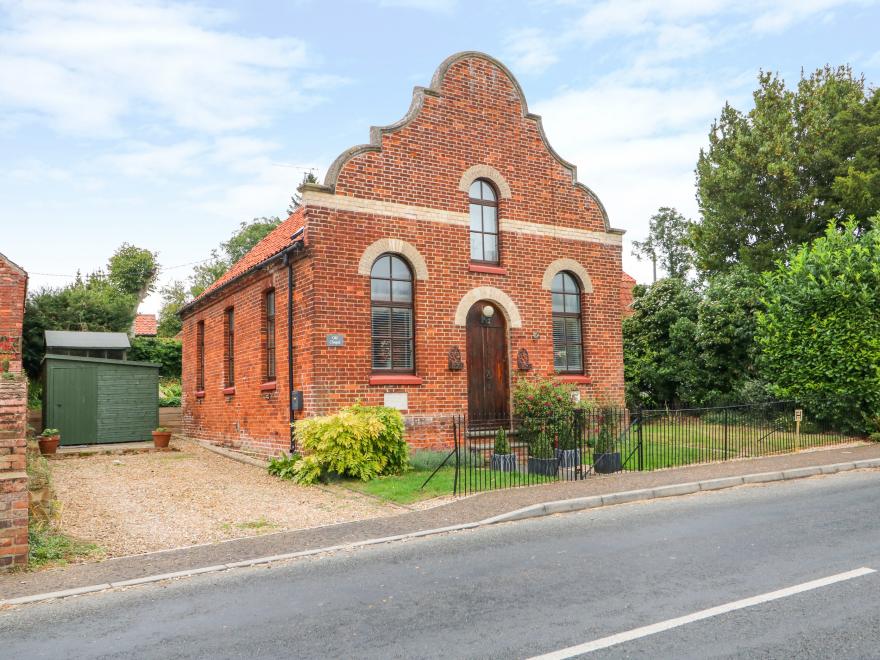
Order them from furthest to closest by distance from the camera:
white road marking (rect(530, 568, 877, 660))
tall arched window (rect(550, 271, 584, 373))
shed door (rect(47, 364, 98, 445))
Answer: shed door (rect(47, 364, 98, 445)) → tall arched window (rect(550, 271, 584, 373)) → white road marking (rect(530, 568, 877, 660))

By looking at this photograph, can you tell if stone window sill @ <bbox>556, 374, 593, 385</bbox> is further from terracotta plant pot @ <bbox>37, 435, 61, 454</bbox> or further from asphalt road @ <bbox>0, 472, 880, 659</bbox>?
terracotta plant pot @ <bbox>37, 435, 61, 454</bbox>

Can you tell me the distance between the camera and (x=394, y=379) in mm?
13586

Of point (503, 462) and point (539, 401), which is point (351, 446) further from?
point (539, 401)

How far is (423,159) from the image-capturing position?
14.5 m

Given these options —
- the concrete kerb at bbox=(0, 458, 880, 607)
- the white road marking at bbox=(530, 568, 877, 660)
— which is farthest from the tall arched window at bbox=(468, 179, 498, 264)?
the white road marking at bbox=(530, 568, 877, 660)

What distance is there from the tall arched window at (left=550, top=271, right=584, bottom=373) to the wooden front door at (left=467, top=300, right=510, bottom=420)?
150 centimetres

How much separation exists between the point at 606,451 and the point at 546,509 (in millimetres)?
3904

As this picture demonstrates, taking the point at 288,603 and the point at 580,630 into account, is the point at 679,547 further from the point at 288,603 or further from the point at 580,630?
the point at 288,603

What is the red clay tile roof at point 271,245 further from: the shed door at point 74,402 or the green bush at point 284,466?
the green bush at point 284,466

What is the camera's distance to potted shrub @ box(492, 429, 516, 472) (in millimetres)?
12500

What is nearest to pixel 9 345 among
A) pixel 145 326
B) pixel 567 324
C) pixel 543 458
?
pixel 543 458

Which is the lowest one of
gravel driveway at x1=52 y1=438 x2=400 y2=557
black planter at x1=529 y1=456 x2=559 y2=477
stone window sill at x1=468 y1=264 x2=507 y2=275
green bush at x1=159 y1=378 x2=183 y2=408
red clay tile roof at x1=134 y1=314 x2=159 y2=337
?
gravel driveway at x1=52 y1=438 x2=400 y2=557

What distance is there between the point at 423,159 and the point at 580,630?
37.1 ft

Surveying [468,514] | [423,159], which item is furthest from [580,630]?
[423,159]
